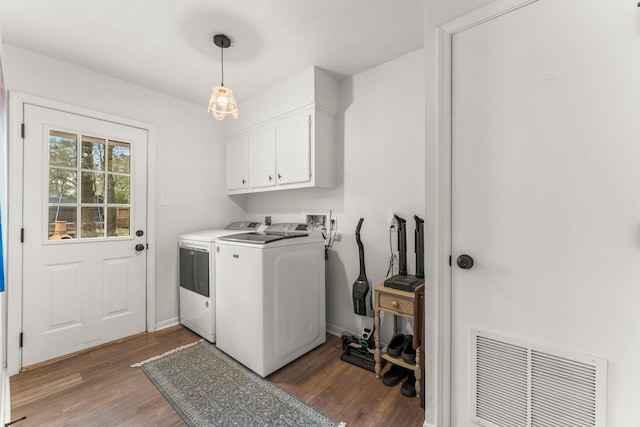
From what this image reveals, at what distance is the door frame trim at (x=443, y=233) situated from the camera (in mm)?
1272

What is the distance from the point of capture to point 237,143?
311 cm

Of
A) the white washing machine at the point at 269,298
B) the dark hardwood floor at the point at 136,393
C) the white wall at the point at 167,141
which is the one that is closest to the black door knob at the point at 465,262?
the dark hardwood floor at the point at 136,393

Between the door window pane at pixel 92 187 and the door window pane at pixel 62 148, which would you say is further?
the door window pane at pixel 92 187

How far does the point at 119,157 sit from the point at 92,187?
35 cm

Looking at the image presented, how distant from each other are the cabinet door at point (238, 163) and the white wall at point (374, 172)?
2.52ft

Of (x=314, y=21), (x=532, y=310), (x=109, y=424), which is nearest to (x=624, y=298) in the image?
(x=532, y=310)

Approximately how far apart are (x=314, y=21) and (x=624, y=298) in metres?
2.08

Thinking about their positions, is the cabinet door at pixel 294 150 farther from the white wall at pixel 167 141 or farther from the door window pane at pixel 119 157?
the door window pane at pixel 119 157

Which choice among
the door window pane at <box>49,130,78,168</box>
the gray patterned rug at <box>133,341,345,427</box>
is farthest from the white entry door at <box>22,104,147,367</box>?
the gray patterned rug at <box>133,341,345,427</box>

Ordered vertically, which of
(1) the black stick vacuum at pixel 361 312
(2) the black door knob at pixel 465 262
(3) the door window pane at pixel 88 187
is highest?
(3) the door window pane at pixel 88 187

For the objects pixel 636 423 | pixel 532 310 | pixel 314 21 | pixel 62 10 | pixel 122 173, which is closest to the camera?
pixel 636 423

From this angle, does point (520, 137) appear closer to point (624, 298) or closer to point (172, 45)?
point (624, 298)

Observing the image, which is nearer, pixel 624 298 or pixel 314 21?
pixel 624 298

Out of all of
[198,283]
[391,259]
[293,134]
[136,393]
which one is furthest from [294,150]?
[136,393]
